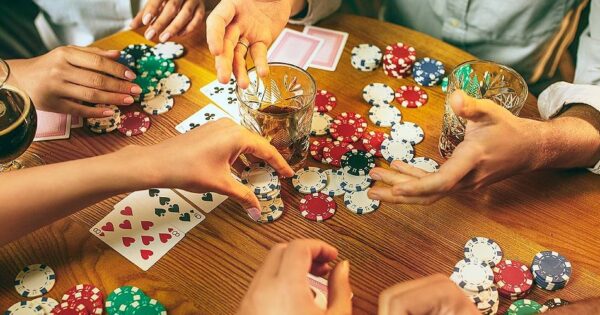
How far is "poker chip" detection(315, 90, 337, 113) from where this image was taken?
1.61 metres

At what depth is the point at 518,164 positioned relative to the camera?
1.36 meters

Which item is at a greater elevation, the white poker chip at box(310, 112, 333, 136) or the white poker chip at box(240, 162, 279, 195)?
the white poker chip at box(310, 112, 333, 136)

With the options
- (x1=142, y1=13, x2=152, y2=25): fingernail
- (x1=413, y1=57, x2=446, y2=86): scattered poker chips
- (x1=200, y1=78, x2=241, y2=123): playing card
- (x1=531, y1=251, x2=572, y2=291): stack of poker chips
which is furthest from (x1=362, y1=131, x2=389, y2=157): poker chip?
(x1=142, y1=13, x2=152, y2=25): fingernail

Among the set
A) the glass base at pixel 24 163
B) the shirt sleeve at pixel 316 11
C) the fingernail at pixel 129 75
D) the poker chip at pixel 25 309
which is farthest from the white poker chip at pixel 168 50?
the poker chip at pixel 25 309

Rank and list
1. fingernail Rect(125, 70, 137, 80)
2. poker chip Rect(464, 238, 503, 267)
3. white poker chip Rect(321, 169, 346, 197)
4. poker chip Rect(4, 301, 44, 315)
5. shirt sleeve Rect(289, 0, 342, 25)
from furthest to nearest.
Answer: shirt sleeve Rect(289, 0, 342, 25) → fingernail Rect(125, 70, 137, 80) → white poker chip Rect(321, 169, 346, 197) → poker chip Rect(464, 238, 503, 267) → poker chip Rect(4, 301, 44, 315)

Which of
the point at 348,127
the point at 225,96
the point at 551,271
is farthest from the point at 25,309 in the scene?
the point at 551,271

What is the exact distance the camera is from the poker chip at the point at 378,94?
1.64m

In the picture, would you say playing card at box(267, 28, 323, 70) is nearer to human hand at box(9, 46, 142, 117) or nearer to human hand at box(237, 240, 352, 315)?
human hand at box(9, 46, 142, 117)

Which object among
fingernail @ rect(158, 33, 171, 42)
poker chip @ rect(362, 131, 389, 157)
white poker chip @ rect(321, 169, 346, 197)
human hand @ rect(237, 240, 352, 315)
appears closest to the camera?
human hand @ rect(237, 240, 352, 315)

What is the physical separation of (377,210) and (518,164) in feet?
1.18

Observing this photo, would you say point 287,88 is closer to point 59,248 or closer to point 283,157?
point 283,157

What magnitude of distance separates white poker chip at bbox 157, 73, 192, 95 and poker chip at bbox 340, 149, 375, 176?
54 centimetres

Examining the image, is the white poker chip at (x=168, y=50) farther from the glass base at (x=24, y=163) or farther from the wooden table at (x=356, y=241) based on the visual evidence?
the glass base at (x=24, y=163)

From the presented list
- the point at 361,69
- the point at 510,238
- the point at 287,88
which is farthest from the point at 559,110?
the point at 287,88
